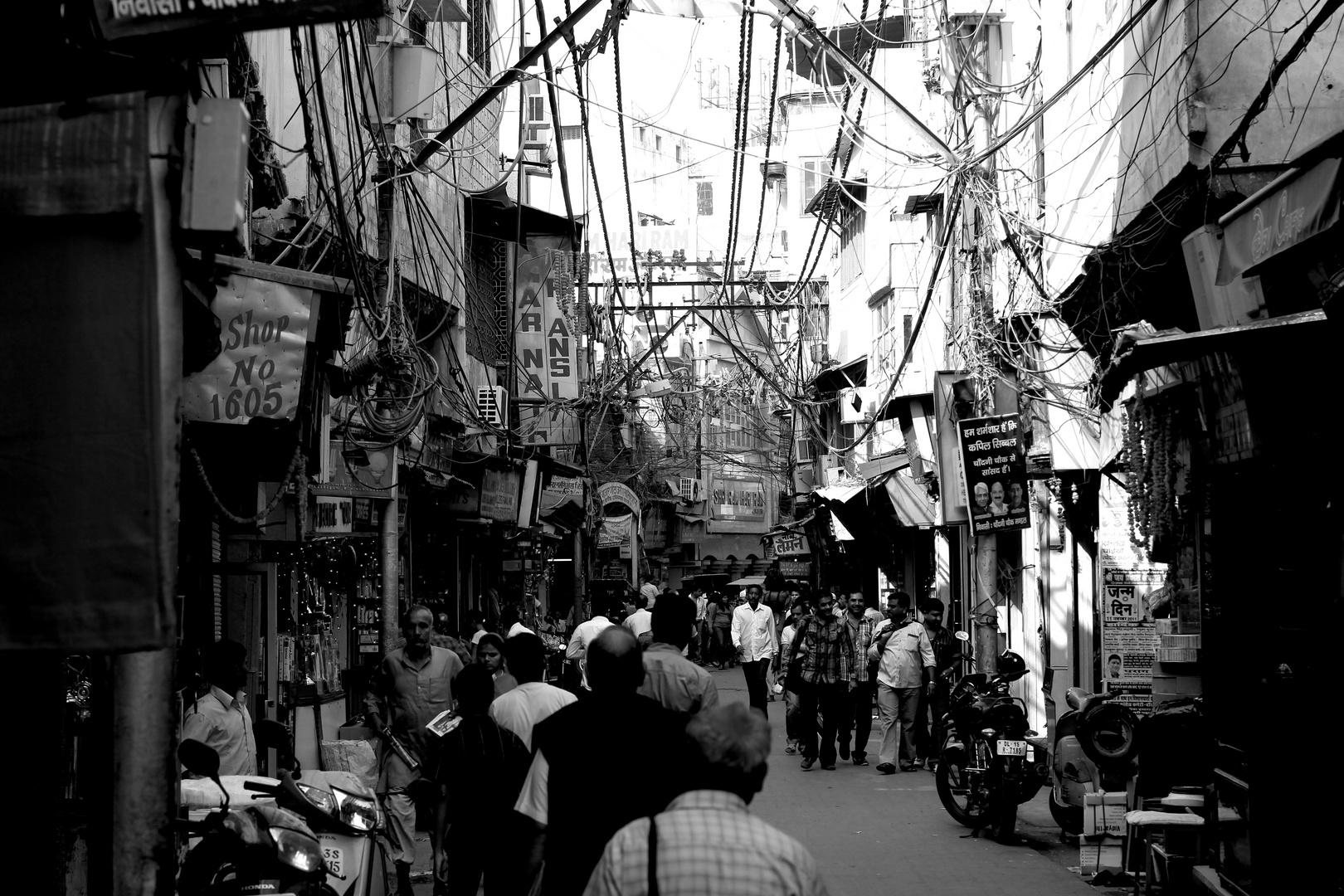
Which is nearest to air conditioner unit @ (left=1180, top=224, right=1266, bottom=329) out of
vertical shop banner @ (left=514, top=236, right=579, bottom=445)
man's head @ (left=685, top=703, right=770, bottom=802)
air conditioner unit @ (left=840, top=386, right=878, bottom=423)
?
man's head @ (left=685, top=703, right=770, bottom=802)

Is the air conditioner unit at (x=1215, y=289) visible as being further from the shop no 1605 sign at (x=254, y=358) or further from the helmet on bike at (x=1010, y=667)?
the shop no 1605 sign at (x=254, y=358)

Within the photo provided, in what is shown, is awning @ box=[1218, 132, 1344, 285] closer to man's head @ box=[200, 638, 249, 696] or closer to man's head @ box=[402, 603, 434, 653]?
man's head @ box=[402, 603, 434, 653]

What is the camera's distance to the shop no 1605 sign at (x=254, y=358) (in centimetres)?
758

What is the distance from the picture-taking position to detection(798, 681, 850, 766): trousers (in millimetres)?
16797

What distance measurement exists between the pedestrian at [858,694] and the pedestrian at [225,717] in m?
9.40

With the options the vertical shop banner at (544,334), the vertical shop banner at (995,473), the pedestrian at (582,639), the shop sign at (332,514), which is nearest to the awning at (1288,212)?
the vertical shop banner at (995,473)

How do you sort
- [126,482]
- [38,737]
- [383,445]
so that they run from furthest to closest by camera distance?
[383,445]
[38,737]
[126,482]

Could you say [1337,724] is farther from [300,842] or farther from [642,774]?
[300,842]

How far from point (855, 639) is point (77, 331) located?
13727mm

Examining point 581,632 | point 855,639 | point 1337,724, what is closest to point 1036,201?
point 855,639

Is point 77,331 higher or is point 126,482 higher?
point 77,331

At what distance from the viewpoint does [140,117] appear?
4102 millimetres

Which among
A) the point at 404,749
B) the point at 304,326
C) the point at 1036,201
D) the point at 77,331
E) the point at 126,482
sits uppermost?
the point at 1036,201

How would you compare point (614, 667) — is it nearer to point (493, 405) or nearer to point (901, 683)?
point (901, 683)
